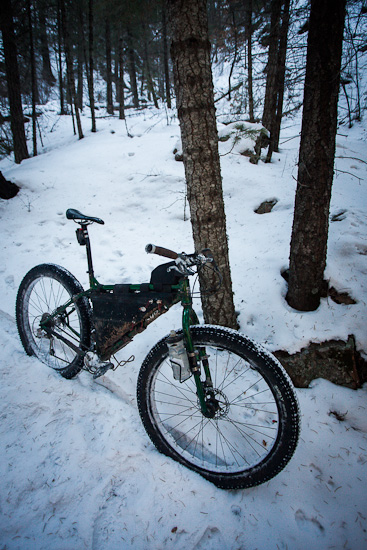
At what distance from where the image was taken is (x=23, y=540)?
1497 mm

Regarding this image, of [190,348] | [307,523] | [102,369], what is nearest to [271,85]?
[190,348]

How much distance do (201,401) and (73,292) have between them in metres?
1.52

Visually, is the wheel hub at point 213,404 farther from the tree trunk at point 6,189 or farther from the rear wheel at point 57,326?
the tree trunk at point 6,189

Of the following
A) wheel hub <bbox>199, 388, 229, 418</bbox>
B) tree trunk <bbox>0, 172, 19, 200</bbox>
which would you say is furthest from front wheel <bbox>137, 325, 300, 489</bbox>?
tree trunk <bbox>0, 172, 19, 200</bbox>

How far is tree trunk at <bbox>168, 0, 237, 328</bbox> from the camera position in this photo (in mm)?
1927

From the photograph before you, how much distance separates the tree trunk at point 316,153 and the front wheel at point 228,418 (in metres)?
1.20

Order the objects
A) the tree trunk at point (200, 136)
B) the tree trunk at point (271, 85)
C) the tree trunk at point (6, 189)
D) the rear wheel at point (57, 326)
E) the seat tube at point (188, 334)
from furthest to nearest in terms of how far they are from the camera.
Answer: the tree trunk at point (271, 85) → the tree trunk at point (6, 189) → the rear wheel at point (57, 326) → the tree trunk at point (200, 136) → the seat tube at point (188, 334)

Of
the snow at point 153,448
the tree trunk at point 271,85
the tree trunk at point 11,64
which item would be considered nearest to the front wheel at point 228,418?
the snow at point 153,448

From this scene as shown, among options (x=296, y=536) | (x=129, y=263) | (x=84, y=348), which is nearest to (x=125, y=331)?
(x=84, y=348)

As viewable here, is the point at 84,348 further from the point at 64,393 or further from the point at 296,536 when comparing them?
the point at 296,536

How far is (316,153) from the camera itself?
2373 millimetres

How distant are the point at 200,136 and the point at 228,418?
7.73 feet

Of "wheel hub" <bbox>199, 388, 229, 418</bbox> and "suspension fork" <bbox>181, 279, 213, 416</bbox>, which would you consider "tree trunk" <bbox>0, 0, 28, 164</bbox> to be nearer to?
"suspension fork" <bbox>181, 279, 213, 416</bbox>

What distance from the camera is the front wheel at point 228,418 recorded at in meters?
1.56
